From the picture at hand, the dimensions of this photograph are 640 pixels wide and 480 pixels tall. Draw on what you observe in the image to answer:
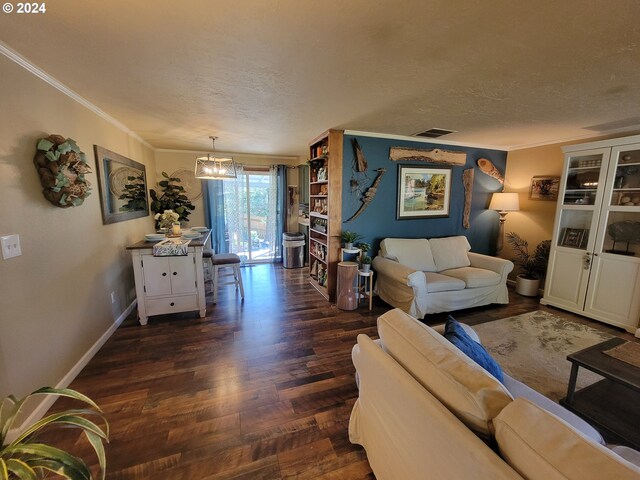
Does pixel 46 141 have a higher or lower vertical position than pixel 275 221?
higher

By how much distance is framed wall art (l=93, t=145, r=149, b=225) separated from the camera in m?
2.68

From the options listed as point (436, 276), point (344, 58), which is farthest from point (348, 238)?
point (344, 58)

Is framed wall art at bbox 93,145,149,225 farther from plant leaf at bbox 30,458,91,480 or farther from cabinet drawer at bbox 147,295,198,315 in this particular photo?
plant leaf at bbox 30,458,91,480

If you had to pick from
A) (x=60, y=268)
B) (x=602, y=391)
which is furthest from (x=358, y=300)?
(x=60, y=268)

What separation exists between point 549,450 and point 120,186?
4.00 metres

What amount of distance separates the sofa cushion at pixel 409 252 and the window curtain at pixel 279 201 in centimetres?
271

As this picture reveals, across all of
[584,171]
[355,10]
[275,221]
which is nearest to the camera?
[355,10]

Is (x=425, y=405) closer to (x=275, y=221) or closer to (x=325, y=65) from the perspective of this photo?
(x=325, y=65)

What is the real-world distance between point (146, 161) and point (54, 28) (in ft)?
10.8

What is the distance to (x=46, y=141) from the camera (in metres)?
1.81

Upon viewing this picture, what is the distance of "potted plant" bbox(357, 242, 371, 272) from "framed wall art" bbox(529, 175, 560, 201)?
2.75m

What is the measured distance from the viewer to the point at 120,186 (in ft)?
10.2

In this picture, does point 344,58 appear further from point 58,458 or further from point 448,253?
point 448,253

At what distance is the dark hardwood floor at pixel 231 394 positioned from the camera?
4.73ft
